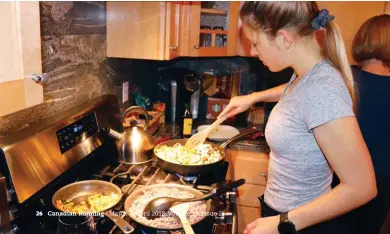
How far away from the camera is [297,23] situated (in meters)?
1.02

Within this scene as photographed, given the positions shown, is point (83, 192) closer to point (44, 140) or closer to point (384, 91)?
point (44, 140)

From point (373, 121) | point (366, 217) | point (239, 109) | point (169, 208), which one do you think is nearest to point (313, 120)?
point (169, 208)

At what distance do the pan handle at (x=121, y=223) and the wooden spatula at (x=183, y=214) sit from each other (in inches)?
6.0

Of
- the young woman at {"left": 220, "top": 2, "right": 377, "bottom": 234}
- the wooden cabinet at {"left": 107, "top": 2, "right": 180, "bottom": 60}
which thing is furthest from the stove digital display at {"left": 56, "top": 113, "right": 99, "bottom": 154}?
the young woman at {"left": 220, "top": 2, "right": 377, "bottom": 234}

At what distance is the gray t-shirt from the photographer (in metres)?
0.95

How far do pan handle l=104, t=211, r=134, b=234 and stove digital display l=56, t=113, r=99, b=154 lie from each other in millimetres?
333

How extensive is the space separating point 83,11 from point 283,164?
103 centimetres

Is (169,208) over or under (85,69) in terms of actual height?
under

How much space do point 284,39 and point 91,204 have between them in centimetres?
79

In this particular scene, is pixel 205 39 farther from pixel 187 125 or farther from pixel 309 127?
pixel 309 127

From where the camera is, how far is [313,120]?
96 cm

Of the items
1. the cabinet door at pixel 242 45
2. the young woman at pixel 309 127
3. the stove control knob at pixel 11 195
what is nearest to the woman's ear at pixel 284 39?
the young woman at pixel 309 127

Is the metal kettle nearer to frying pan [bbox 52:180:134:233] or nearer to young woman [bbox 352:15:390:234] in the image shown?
frying pan [bbox 52:180:134:233]

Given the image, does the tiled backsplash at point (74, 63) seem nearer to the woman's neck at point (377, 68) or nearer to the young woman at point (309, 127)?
the young woman at point (309, 127)
